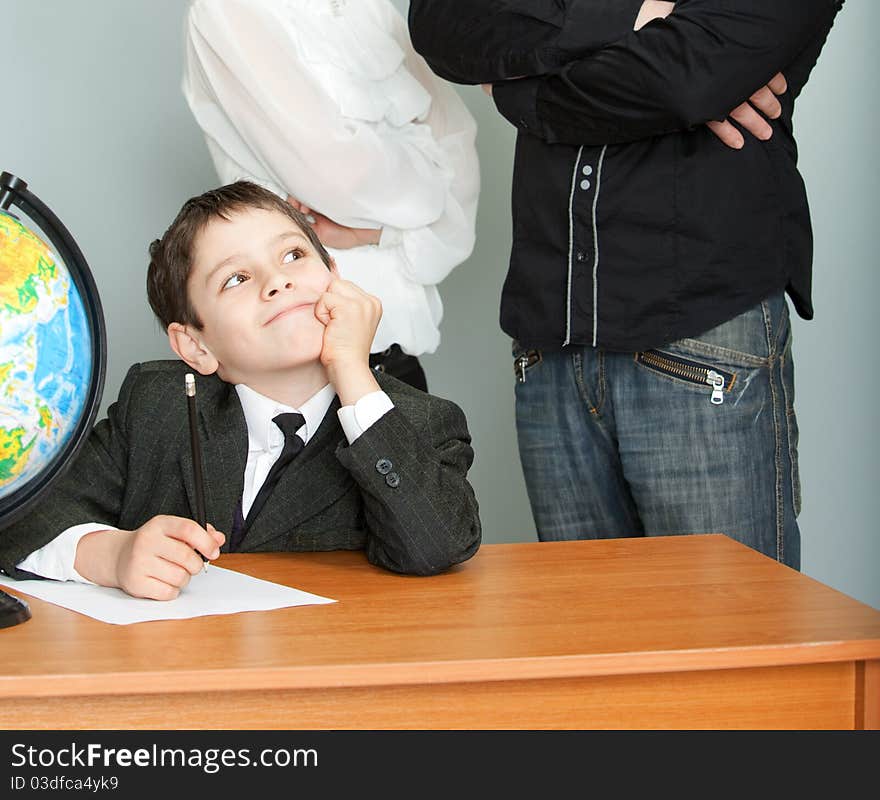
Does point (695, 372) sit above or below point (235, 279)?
below

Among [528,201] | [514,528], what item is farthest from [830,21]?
[514,528]

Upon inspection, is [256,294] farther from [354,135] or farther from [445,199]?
[445,199]

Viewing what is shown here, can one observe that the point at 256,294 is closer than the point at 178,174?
Yes

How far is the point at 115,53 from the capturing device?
3182 mm

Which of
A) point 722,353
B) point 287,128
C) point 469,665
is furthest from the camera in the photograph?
point 287,128

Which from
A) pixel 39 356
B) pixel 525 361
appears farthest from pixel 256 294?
pixel 525 361

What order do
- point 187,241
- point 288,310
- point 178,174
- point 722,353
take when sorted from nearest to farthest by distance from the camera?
point 288,310
point 187,241
point 722,353
point 178,174

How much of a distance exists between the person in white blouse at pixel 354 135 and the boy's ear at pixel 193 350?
0.57 metres

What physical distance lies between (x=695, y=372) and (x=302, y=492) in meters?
0.66

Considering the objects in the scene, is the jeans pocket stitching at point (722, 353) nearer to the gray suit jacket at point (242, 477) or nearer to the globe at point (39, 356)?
the gray suit jacket at point (242, 477)

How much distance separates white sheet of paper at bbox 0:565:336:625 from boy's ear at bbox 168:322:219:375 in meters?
0.39

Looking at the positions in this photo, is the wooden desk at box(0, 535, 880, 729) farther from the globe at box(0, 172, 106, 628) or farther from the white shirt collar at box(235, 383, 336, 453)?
the white shirt collar at box(235, 383, 336, 453)

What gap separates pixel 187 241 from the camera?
5.53 ft

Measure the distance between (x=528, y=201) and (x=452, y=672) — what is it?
1134mm
